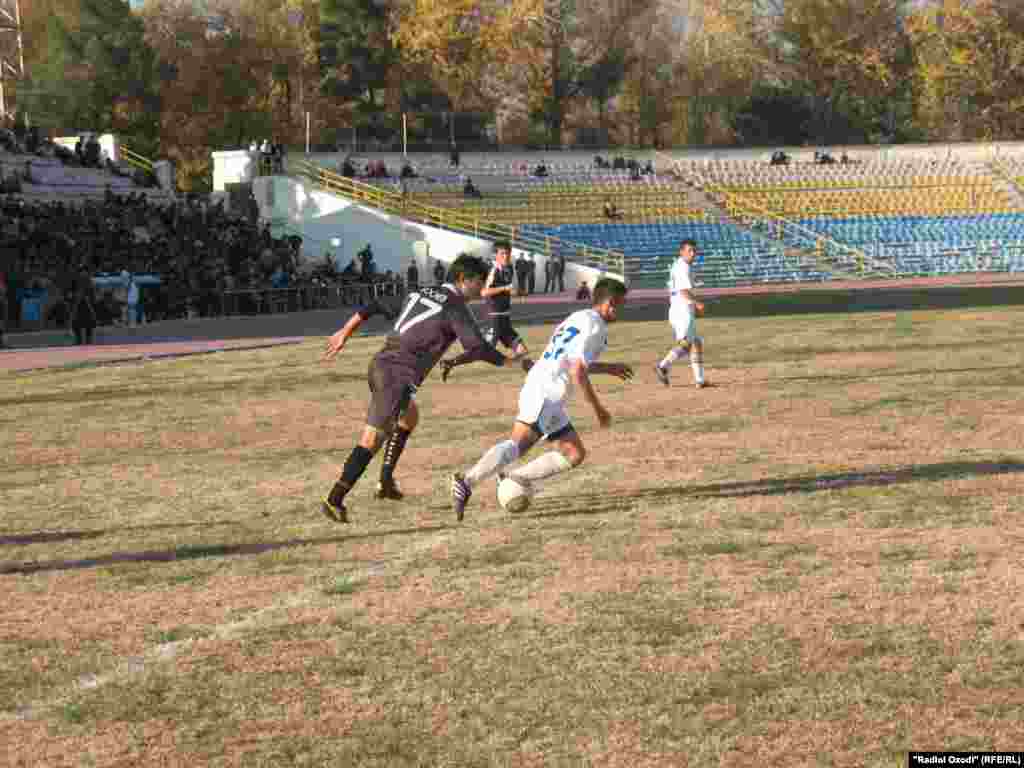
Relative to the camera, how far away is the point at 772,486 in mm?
11883

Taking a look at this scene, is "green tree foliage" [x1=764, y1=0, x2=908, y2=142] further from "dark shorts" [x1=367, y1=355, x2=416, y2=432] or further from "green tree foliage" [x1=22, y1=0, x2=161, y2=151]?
"dark shorts" [x1=367, y1=355, x2=416, y2=432]

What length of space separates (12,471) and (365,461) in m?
4.82

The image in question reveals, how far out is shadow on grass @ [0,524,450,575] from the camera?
381 inches

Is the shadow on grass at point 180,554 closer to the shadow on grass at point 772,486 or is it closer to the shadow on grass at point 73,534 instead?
the shadow on grass at point 73,534

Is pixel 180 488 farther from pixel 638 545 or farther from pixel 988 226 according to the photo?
pixel 988 226

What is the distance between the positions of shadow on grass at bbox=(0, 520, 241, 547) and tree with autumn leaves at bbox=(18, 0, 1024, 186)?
219 feet

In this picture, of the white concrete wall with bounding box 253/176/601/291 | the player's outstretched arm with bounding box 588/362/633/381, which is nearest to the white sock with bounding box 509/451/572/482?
the player's outstretched arm with bounding box 588/362/633/381

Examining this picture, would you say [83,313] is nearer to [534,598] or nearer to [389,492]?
[389,492]

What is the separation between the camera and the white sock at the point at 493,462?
1048 cm

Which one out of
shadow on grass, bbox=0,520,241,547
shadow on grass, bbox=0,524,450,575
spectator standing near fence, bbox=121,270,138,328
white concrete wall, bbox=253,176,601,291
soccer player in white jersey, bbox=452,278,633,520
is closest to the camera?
shadow on grass, bbox=0,524,450,575

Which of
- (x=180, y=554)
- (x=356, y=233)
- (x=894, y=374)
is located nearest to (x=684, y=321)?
(x=894, y=374)

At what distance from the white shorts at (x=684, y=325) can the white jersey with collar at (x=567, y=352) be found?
911cm

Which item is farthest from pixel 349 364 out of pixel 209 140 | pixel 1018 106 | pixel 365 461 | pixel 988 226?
pixel 1018 106

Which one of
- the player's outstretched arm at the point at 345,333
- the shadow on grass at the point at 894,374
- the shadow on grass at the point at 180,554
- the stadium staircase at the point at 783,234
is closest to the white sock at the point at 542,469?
the shadow on grass at the point at 180,554
